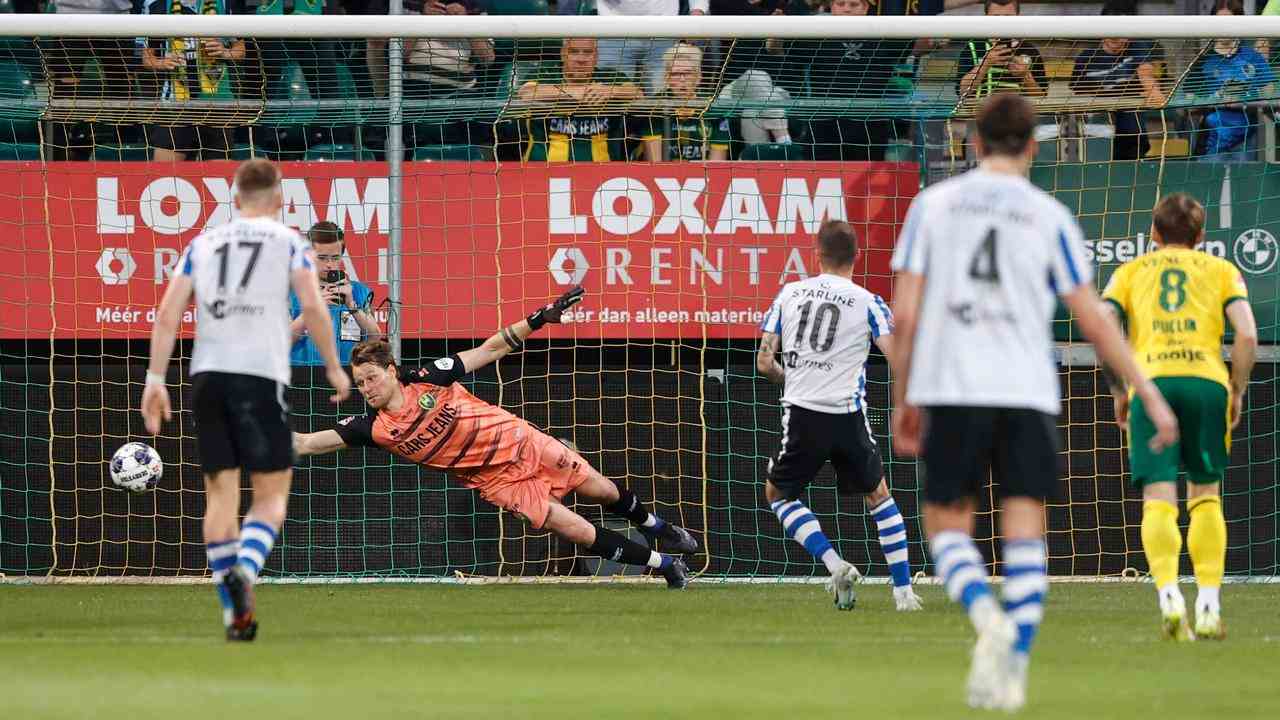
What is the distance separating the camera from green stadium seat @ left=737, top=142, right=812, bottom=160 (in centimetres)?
1293

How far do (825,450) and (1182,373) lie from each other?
7.84ft

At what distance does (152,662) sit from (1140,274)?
4195 mm

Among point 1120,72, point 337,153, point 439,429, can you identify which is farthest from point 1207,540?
point 337,153

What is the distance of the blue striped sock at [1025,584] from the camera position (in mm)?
5234

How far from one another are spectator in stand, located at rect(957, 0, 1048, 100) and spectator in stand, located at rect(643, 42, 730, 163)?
1.69 meters

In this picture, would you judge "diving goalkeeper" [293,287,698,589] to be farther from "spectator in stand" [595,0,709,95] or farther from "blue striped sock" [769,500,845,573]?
"spectator in stand" [595,0,709,95]

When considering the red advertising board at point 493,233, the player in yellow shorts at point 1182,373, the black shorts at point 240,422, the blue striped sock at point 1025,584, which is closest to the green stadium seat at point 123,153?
the red advertising board at point 493,233

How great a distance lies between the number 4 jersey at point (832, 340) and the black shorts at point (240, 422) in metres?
3.16

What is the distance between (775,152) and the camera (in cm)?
1296

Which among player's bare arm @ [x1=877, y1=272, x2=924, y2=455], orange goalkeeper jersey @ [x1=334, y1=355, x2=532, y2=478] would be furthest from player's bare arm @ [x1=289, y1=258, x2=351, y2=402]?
orange goalkeeper jersey @ [x1=334, y1=355, x2=532, y2=478]

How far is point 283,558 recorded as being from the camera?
12.1 meters

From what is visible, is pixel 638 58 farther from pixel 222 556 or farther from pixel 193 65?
pixel 222 556

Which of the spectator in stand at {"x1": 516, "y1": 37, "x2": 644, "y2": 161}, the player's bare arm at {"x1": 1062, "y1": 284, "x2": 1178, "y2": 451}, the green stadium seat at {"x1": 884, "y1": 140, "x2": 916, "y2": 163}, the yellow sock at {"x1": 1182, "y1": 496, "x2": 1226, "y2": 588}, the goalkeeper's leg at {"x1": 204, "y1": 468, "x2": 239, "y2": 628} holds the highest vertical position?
the spectator in stand at {"x1": 516, "y1": 37, "x2": 644, "y2": 161}

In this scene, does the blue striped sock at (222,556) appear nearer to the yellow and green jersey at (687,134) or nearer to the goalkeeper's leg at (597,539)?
the goalkeeper's leg at (597,539)
